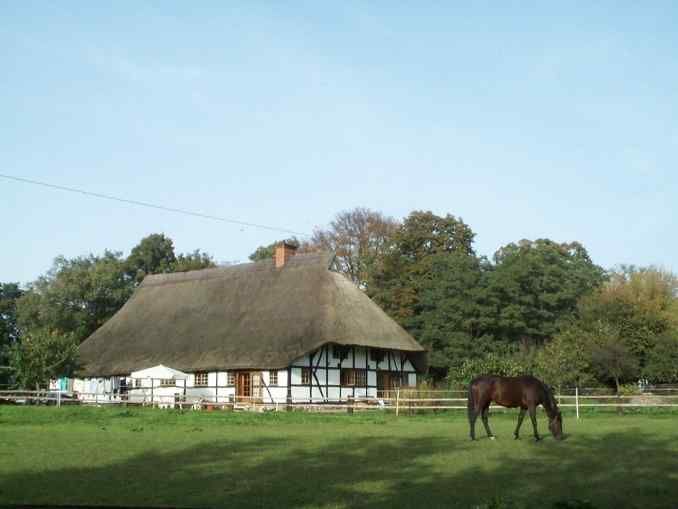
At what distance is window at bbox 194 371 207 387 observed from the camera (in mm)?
42438

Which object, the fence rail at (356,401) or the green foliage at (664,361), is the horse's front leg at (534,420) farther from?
the green foliage at (664,361)

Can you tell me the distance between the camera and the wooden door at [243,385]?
1608 inches

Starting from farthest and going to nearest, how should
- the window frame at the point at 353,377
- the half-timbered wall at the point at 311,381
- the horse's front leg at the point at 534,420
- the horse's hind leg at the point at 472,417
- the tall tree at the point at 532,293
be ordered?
the tall tree at the point at 532,293 → the window frame at the point at 353,377 → the half-timbered wall at the point at 311,381 → the horse's hind leg at the point at 472,417 → the horse's front leg at the point at 534,420

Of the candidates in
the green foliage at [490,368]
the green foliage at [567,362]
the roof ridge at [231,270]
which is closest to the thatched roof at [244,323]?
the roof ridge at [231,270]

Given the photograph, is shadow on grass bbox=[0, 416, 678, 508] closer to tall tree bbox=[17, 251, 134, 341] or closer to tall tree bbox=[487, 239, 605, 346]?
tall tree bbox=[487, 239, 605, 346]

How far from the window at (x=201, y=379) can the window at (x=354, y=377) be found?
713cm

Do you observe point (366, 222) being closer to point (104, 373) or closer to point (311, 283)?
point (311, 283)

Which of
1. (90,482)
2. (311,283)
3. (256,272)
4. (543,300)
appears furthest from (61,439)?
(543,300)

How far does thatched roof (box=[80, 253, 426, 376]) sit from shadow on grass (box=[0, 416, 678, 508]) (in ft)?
79.1

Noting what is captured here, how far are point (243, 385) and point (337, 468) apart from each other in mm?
28863

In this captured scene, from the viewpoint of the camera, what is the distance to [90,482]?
36.5 ft

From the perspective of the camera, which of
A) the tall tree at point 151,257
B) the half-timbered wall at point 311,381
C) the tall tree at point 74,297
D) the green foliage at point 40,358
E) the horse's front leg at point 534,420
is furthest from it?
the tall tree at point 151,257

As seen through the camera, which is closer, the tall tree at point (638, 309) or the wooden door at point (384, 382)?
the wooden door at point (384, 382)

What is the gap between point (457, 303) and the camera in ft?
170
